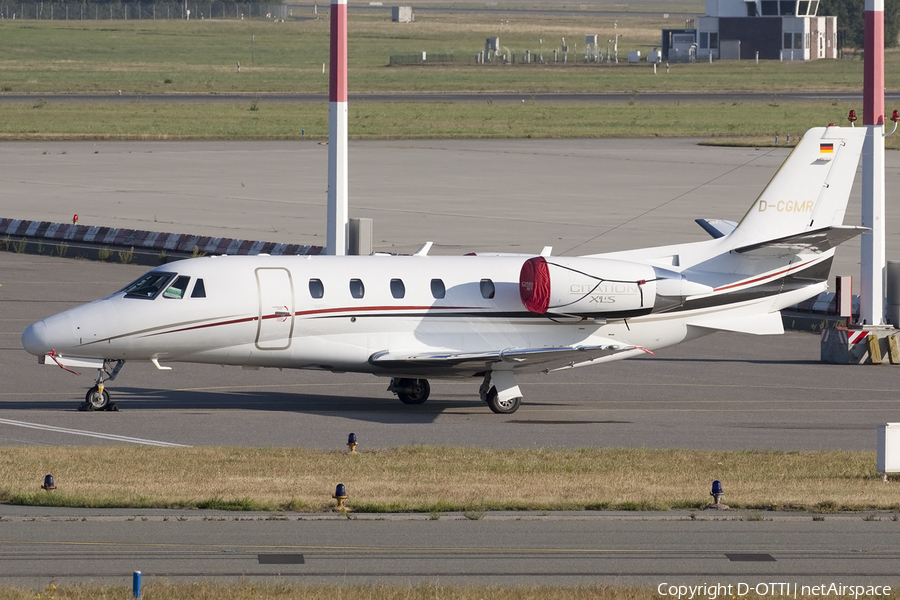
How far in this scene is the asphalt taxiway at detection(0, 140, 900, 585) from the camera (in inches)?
604

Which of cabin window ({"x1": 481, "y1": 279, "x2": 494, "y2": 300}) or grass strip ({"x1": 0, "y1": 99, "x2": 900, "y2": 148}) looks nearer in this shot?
cabin window ({"x1": 481, "y1": 279, "x2": 494, "y2": 300})

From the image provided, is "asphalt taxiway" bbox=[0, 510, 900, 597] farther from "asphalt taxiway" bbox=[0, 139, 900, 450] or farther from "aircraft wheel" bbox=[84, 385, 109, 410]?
"aircraft wheel" bbox=[84, 385, 109, 410]

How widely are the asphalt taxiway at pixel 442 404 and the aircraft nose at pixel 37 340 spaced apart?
1.18m

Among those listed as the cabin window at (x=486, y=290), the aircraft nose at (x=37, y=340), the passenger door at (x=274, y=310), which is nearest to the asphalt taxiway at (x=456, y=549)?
the aircraft nose at (x=37, y=340)

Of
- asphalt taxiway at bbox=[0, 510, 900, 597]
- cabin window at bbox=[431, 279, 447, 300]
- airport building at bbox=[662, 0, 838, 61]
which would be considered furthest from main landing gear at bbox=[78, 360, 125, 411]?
airport building at bbox=[662, 0, 838, 61]

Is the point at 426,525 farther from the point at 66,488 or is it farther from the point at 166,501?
the point at 66,488

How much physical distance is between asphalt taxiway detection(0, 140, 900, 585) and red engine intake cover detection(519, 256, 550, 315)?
6.80 feet

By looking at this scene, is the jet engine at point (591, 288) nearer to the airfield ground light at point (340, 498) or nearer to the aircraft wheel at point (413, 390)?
the aircraft wheel at point (413, 390)

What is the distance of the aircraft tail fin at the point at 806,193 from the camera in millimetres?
28594

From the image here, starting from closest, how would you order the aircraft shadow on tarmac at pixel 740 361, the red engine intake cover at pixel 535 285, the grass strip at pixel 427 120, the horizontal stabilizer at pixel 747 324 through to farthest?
the red engine intake cover at pixel 535 285 → the horizontal stabilizer at pixel 747 324 → the aircraft shadow on tarmac at pixel 740 361 → the grass strip at pixel 427 120

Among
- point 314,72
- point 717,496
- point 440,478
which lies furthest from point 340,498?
point 314,72

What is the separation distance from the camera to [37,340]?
82.3 ft

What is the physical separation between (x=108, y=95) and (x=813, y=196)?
95.8 meters

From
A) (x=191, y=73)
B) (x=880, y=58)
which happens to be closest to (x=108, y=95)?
(x=191, y=73)
